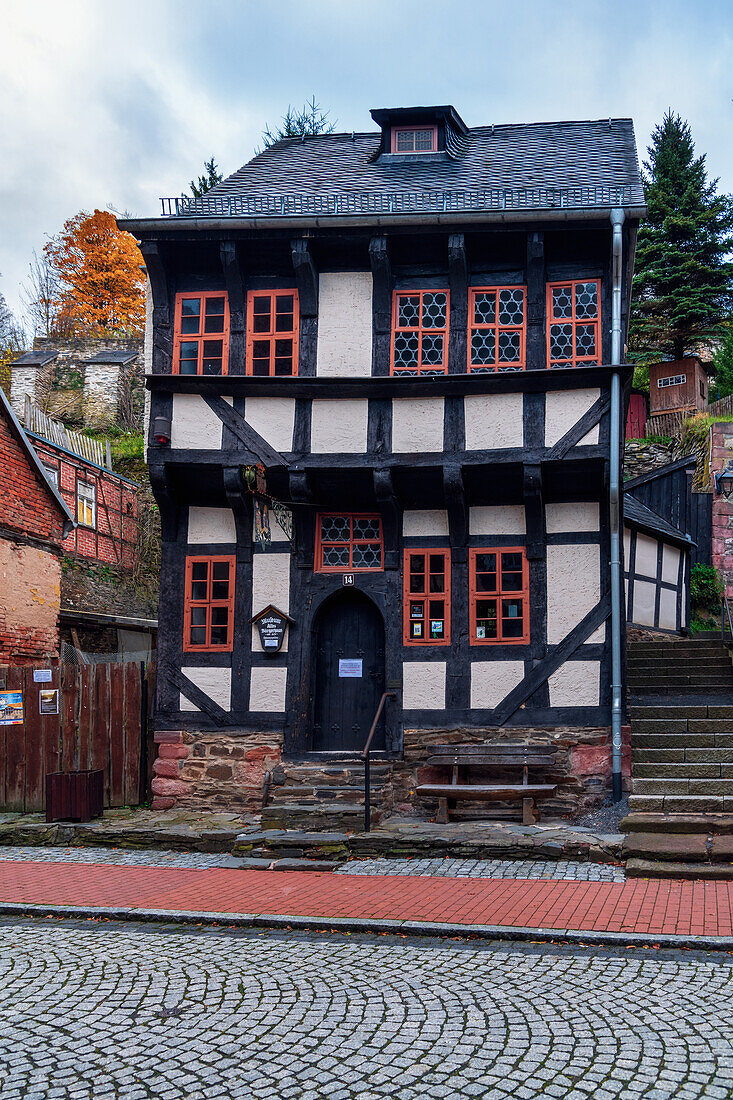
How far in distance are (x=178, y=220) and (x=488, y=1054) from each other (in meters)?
10.8

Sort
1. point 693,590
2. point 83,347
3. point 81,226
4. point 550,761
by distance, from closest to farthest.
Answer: point 550,761 → point 693,590 → point 83,347 → point 81,226

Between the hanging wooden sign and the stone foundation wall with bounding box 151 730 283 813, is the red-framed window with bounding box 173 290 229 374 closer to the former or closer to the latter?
the hanging wooden sign

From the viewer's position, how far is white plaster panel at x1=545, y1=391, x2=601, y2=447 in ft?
39.0

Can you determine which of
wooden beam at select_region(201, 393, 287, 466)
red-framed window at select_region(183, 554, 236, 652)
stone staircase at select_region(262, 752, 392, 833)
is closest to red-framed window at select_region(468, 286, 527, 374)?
wooden beam at select_region(201, 393, 287, 466)

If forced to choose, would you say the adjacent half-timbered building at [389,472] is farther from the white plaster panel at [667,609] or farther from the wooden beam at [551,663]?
the white plaster panel at [667,609]

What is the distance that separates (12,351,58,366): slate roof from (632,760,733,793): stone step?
92.9 ft

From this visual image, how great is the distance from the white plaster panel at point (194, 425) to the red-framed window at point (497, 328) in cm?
341

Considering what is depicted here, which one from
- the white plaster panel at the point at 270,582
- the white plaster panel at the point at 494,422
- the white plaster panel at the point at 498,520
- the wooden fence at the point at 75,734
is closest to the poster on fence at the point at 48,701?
the wooden fence at the point at 75,734

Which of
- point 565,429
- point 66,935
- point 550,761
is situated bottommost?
point 66,935

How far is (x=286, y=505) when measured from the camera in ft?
41.3

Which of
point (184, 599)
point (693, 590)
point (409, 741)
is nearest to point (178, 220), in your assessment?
point (184, 599)

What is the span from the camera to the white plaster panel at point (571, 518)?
12.1 meters

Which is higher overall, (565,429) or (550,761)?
(565,429)

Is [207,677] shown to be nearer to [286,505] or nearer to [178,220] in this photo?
[286,505]
